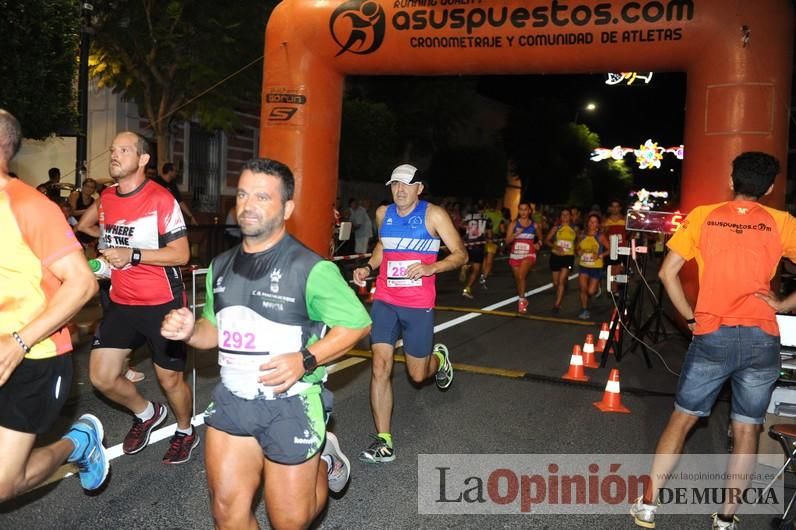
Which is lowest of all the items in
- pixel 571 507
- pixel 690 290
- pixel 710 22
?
pixel 571 507

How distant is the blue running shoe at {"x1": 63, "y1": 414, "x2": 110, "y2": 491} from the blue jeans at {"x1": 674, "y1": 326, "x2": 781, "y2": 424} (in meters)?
3.28

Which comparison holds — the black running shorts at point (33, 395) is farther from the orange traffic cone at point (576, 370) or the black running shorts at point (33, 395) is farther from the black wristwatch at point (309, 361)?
the orange traffic cone at point (576, 370)

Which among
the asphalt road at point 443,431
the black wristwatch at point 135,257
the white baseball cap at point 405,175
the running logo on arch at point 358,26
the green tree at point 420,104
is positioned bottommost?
the asphalt road at point 443,431

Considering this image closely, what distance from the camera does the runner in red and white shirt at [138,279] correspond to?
4.82 m

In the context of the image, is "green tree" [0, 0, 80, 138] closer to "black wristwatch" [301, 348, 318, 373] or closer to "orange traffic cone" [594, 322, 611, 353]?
"orange traffic cone" [594, 322, 611, 353]

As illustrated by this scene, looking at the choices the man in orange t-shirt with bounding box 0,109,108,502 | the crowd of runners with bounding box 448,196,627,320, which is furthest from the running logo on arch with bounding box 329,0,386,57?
the man in orange t-shirt with bounding box 0,109,108,502

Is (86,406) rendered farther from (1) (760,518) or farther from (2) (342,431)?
(1) (760,518)

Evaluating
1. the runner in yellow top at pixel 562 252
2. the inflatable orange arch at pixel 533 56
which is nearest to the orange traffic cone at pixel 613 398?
the inflatable orange arch at pixel 533 56

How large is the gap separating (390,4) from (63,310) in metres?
7.03

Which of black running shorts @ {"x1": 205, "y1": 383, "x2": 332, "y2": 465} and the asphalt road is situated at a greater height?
black running shorts @ {"x1": 205, "y1": 383, "x2": 332, "y2": 465}

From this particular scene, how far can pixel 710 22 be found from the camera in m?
8.26

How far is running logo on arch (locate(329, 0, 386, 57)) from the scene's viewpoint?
9.20 m

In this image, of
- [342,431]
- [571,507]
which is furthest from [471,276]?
[571,507]

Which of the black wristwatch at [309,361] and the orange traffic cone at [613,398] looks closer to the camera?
the black wristwatch at [309,361]
